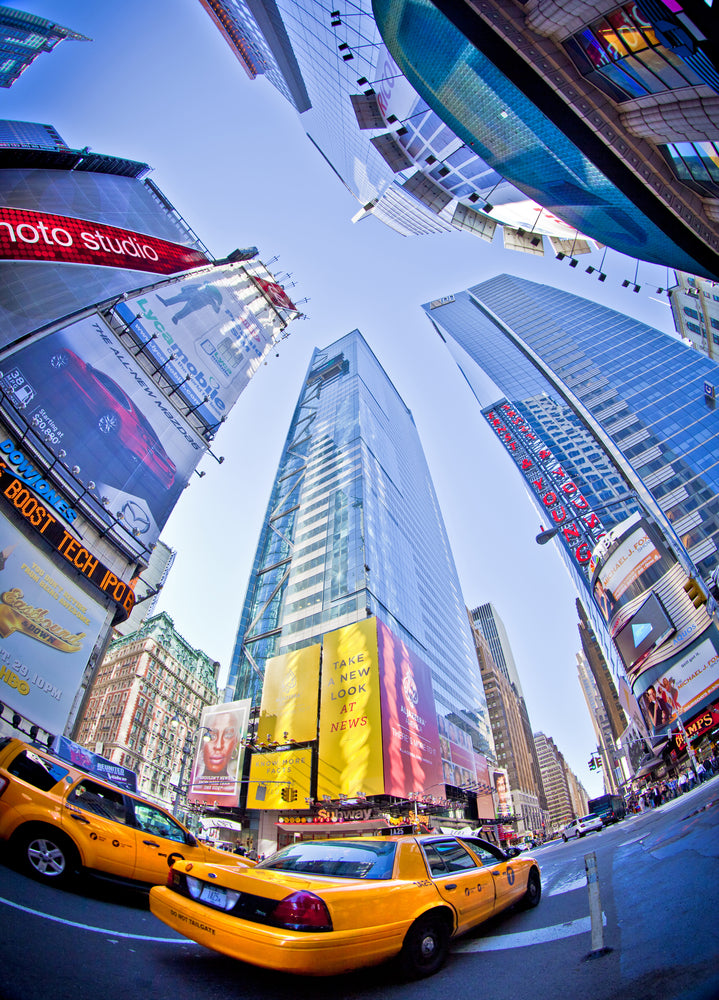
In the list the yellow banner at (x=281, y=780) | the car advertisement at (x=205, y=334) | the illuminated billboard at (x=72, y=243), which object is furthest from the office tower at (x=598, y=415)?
the illuminated billboard at (x=72, y=243)

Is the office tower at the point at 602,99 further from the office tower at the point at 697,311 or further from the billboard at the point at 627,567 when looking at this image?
the billboard at the point at 627,567

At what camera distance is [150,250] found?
32844 millimetres

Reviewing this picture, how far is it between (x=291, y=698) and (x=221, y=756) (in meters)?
7.70

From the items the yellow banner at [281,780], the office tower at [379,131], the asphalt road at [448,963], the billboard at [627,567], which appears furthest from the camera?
the billboard at [627,567]

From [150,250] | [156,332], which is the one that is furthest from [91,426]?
[150,250]

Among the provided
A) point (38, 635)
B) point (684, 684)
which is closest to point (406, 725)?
point (38, 635)

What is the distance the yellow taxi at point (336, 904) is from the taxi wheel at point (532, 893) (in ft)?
4.13

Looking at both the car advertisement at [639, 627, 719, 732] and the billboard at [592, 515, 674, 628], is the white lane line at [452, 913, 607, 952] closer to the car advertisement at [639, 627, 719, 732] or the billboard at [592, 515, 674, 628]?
the car advertisement at [639, 627, 719, 732]

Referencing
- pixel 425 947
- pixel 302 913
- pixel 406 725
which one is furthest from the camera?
pixel 406 725

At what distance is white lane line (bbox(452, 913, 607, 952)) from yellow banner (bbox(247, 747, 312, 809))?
30501 mm

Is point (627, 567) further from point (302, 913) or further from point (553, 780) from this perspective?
point (553, 780)

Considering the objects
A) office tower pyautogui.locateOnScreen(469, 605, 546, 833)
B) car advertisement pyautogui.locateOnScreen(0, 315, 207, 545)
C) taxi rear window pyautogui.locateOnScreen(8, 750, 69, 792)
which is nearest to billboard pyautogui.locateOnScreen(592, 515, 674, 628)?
car advertisement pyautogui.locateOnScreen(0, 315, 207, 545)

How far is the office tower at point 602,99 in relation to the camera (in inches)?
424

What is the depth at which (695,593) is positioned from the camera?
38.1 meters
